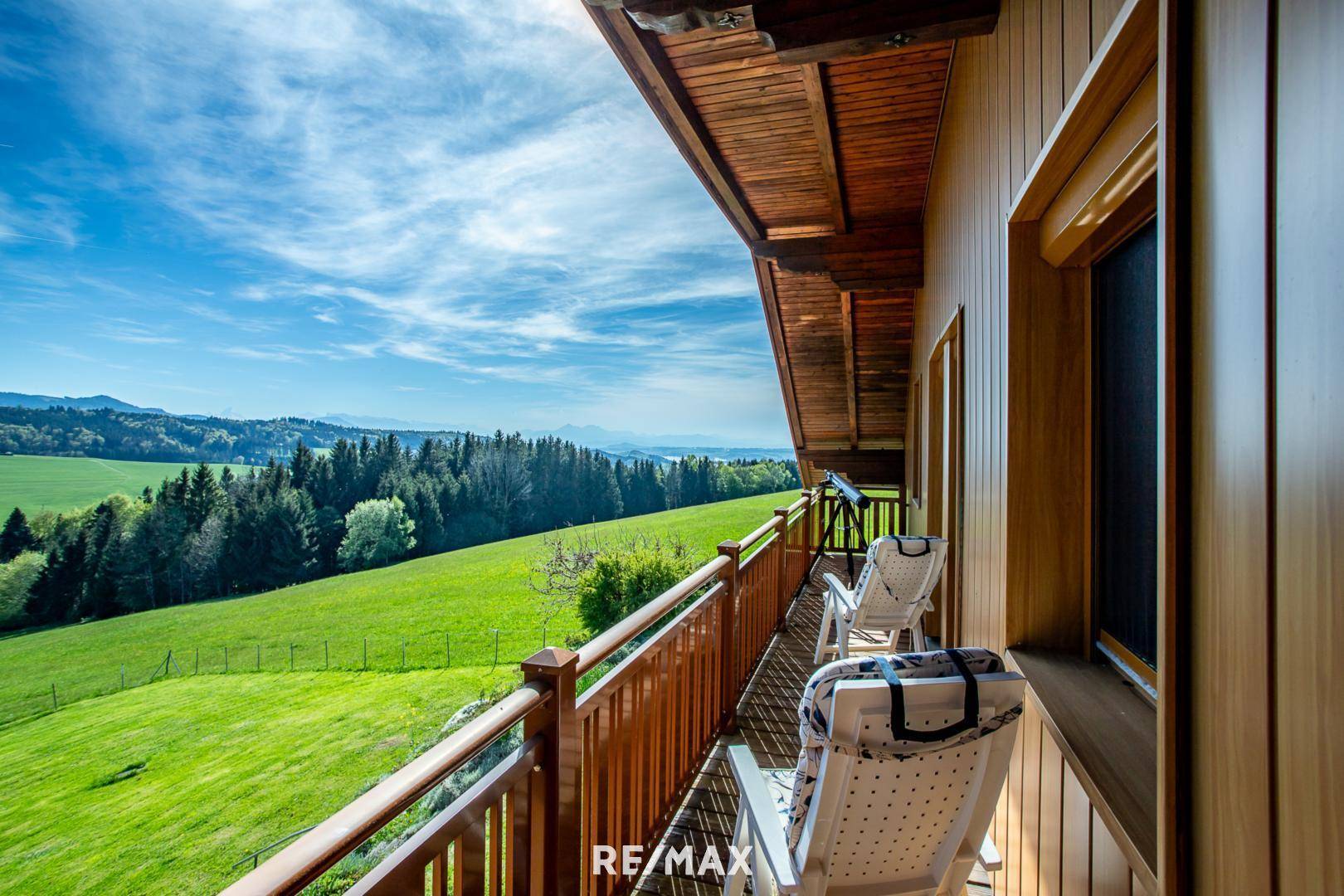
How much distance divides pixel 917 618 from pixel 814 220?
3.78 metres

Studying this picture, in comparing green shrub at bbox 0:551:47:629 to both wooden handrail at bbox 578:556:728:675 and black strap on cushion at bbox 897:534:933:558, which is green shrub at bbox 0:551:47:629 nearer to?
wooden handrail at bbox 578:556:728:675

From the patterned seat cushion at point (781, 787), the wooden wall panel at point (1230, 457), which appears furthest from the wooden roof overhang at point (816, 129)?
the patterned seat cushion at point (781, 787)

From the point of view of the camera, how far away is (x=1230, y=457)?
0.72 m

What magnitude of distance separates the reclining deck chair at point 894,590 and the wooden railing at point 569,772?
0.80m

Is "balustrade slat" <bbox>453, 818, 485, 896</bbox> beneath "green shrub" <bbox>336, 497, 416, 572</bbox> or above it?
above

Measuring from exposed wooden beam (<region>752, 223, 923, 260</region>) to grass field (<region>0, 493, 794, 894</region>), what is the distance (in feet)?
61.0

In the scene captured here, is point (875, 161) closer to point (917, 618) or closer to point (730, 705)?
point (917, 618)

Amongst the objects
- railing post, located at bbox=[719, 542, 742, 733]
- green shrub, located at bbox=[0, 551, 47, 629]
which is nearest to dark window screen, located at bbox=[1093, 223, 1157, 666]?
railing post, located at bbox=[719, 542, 742, 733]

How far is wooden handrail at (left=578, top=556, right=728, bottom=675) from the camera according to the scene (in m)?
1.81

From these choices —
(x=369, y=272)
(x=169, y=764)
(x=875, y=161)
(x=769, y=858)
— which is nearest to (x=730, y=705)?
(x=769, y=858)

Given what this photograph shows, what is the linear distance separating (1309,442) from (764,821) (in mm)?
1500

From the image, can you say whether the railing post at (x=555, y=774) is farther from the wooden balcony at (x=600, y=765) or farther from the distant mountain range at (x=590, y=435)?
the distant mountain range at (x=590, y=435)

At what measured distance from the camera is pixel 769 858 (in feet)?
4.95

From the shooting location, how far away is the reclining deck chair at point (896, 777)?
1287 millimetres
